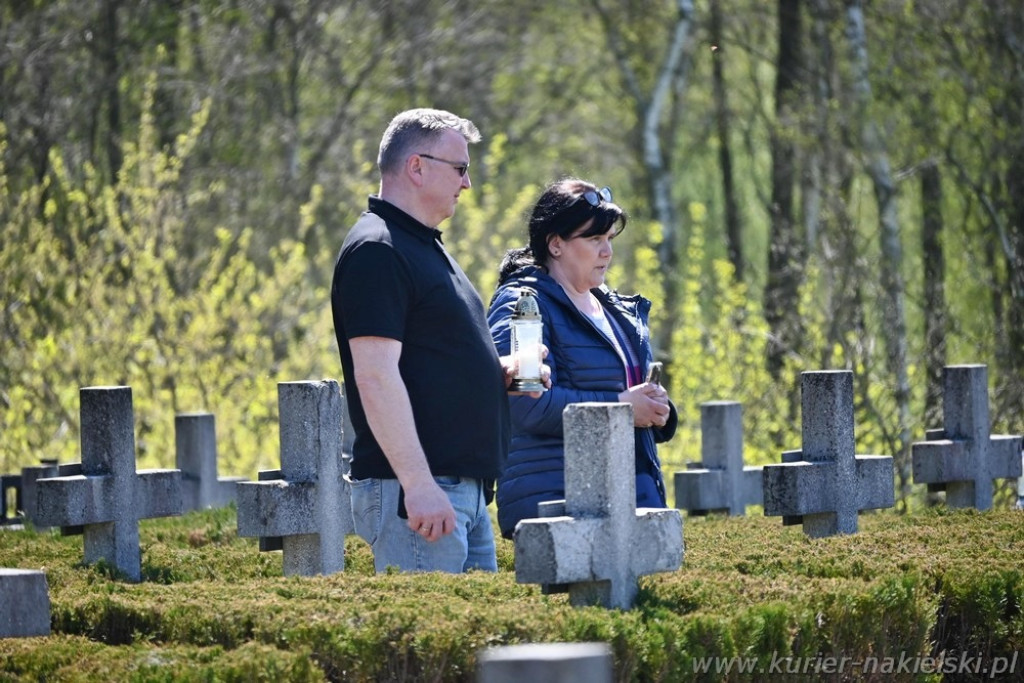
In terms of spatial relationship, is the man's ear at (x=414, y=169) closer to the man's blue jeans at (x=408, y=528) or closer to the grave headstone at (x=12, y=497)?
the man's blue jeans at (x=408, y=528)

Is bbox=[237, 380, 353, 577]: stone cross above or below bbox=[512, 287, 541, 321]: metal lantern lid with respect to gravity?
below

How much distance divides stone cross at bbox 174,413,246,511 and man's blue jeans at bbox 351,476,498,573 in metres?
4.02

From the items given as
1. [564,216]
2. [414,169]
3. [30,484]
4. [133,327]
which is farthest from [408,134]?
[133,327]

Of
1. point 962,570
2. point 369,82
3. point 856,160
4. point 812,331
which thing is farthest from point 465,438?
point 369,82

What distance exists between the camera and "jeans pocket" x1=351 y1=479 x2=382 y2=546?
567cm

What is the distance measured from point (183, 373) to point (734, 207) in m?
14.3

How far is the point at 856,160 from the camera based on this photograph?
53.4 feet

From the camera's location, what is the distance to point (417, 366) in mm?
5633

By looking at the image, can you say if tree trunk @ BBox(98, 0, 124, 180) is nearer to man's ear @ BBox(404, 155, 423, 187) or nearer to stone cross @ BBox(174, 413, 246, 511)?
stone cross @ BBox(174, 413, 246, 511)

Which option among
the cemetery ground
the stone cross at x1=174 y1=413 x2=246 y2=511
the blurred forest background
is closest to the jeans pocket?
the cemetery ground

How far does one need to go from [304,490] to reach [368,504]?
73 centimetres

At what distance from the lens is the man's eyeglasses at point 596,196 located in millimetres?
6465

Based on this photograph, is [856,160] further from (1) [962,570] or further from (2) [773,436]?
(1) [962,570]

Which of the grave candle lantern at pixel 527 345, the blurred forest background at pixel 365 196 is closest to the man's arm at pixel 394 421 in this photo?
the grave candle lantern at pixel 527 345
